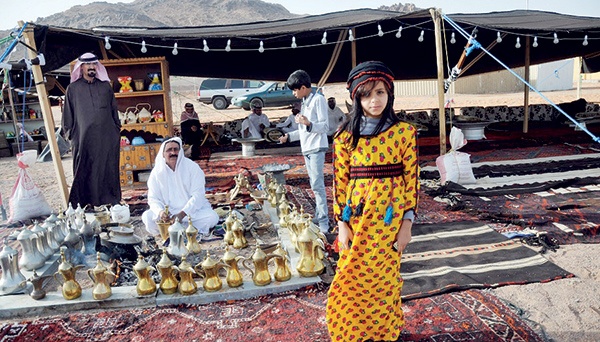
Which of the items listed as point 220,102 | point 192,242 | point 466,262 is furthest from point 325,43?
point 220,102

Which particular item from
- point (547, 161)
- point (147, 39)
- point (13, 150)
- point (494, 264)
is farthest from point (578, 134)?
point (13, 150)

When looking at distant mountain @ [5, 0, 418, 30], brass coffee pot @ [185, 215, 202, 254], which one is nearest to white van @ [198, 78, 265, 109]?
brass coffee pot @ [185, 215, 202, 254]

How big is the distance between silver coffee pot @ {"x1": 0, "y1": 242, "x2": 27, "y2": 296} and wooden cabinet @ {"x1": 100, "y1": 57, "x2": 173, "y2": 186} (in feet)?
13.1

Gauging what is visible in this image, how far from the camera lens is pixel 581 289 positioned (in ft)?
9.78

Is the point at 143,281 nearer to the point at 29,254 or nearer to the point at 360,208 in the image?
the point at 29,254

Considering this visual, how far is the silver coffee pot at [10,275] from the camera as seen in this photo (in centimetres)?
310

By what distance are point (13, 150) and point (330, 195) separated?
31.6 ft

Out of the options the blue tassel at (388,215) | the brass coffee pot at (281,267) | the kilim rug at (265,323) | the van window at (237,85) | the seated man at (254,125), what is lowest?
the kilim rug at (265,323)

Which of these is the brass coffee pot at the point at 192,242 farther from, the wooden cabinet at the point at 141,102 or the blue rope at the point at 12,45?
the wooden cabinet at the point at 141,102

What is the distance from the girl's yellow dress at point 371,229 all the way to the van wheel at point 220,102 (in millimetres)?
19965

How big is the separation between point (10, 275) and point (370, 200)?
261cm

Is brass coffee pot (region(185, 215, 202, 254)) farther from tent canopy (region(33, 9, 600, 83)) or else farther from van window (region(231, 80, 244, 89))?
van window (region(231, 80, 244, 89))

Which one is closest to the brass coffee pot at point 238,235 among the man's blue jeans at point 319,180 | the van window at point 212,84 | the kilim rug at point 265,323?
the man's blue jeans at point 319,180

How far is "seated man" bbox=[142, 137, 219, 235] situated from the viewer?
4.10 meters
